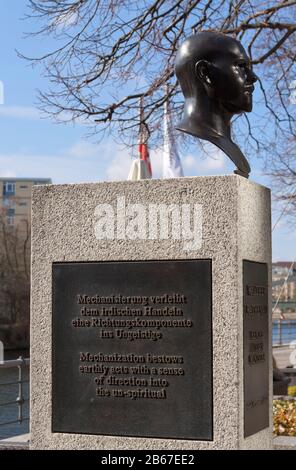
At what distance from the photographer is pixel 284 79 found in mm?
12562

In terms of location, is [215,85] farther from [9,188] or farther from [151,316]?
[9,188]

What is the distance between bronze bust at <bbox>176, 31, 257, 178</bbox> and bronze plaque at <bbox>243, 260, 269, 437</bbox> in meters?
0.79

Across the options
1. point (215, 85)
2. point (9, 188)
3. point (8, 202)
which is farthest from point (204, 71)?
point (9, 188)

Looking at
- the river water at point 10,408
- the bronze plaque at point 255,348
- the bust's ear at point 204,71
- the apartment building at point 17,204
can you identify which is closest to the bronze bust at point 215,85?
the bust's ear at point 204,71

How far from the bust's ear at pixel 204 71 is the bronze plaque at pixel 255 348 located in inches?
54.4

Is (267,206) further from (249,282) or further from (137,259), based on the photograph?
(137,259)

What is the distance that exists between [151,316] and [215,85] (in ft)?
5.78

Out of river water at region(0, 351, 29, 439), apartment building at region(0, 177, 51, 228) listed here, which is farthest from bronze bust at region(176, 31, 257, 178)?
apartment building at region(0, 177, 51, 228)

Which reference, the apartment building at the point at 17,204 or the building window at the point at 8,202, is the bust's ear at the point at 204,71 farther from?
the building window at the point at 8,202

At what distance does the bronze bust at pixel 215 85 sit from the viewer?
609cm

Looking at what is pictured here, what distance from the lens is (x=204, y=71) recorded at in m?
6.12

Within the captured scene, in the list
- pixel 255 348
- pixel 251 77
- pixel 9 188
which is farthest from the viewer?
pixel 9 188

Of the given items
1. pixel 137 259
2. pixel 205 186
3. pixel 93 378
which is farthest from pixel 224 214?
pixel 93 378
